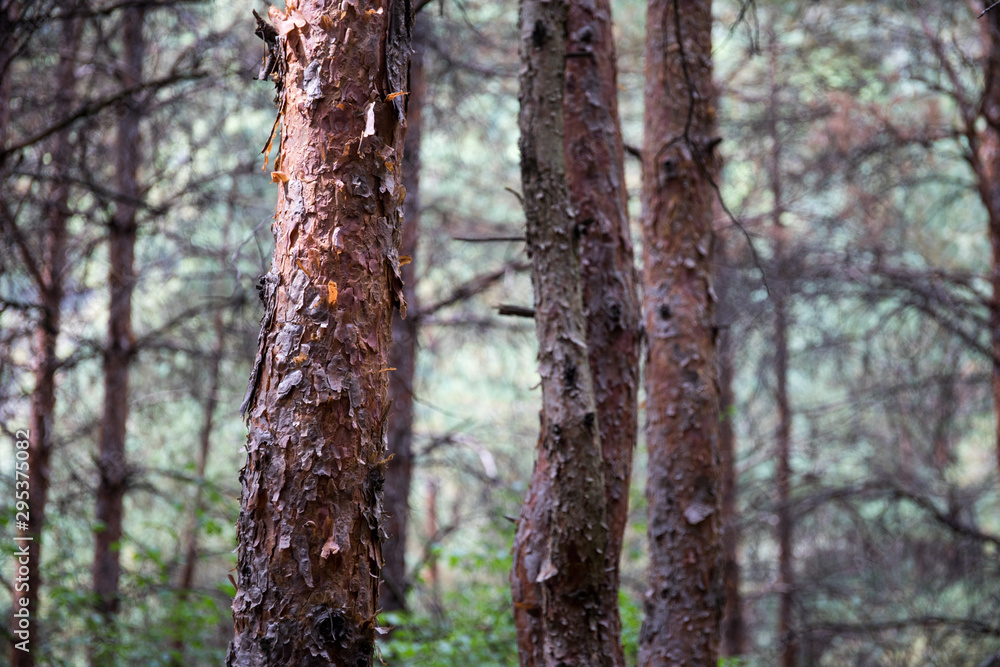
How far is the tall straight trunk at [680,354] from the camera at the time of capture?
3719 mm

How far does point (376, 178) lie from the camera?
2.00 metres

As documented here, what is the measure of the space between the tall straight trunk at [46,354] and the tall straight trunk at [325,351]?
3133 millimetres

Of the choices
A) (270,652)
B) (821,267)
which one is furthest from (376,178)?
(821,267)

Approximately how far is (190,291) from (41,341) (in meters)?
4.48

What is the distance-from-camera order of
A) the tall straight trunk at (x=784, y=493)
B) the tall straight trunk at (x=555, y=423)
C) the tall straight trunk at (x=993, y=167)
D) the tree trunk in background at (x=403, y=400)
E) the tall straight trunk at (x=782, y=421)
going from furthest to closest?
the tall straight trunk at (x=784, y=493) < the tall straight trunk at (x=782, y=421) < the tree trunk in background at (x=403, y=400) < the tall straight trunk at (x=993, y=167) < the tall straight trunk at (x=555, y=423)

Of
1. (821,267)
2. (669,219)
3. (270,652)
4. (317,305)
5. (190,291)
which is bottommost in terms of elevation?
(270,652)

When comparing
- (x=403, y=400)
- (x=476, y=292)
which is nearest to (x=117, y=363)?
(x=403, y=400)

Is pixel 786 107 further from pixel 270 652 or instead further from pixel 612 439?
pixel 270 652

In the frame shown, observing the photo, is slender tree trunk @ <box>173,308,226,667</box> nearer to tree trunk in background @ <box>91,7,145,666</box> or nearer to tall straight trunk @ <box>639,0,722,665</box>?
tree trunk in background @ <box>91,7,145,666</box>

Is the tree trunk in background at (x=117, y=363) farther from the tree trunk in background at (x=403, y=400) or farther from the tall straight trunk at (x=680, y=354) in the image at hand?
the tall straight trunk at (x=680, y=354)

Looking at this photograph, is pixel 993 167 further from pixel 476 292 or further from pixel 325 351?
pixel 325 351

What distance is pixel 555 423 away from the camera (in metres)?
2.64

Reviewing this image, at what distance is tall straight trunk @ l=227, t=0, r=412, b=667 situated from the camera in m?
1.78

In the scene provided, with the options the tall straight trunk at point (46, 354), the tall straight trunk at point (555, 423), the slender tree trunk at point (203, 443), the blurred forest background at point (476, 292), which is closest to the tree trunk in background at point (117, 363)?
the blurred forest background at point (476, 292)
